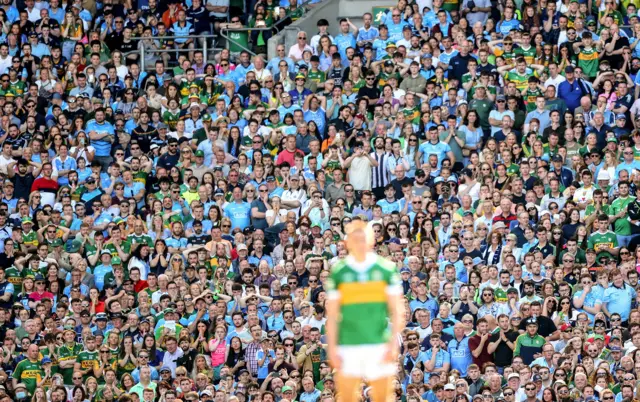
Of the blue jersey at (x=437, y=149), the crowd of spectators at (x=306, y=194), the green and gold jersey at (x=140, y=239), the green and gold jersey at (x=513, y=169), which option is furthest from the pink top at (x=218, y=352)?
the green and gold jersey at (x=513, y=169)

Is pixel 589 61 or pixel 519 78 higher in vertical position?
pixel 589 61

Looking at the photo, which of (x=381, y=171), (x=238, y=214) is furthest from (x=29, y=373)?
(x=381, y=171)

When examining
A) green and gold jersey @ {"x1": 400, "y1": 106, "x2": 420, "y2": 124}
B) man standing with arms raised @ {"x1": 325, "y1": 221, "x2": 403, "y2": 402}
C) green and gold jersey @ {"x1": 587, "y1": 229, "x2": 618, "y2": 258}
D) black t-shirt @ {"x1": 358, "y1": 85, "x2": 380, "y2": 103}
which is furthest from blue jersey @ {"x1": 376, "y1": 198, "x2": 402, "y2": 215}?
man standing with arms raised @ {"x1": 325, "y1": 221, "x2": 403, "y2": 402}

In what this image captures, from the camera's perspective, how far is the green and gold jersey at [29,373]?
26.3 meters

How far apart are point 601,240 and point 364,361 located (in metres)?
11.9

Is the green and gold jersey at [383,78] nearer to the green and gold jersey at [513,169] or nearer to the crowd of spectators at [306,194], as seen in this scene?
the crowd of spectators at [306,194]

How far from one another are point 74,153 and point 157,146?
1.64 meters

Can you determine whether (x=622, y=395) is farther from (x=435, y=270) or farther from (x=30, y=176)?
(x=30, y=176)

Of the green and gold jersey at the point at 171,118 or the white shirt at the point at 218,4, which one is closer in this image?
the green and gold jersey at the point at 171,118

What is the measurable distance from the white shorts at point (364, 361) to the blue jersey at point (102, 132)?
16179 millimetres

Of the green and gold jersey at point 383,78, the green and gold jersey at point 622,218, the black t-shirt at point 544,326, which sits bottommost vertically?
the black t-shirt at point 544,326

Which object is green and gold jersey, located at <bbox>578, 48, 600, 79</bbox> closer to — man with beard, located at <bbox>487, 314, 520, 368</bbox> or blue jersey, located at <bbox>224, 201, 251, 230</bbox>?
blue jersey, located at <bbox>224, 201, 251, 230</bbox>

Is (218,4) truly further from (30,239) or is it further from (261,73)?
(30,239)

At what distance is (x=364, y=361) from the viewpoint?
51.7 ft
